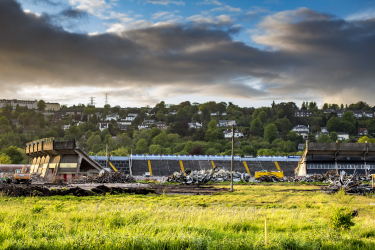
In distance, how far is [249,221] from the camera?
55.5 ft

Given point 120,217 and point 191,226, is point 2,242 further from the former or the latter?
point 191,226

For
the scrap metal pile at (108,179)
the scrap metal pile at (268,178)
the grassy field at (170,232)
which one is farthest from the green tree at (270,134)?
the grassy field at (170,232)

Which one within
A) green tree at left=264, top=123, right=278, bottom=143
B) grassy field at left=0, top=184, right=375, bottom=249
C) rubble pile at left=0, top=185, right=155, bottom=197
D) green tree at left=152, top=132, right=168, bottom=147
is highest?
green tree at left=264, top=123, right=278, bottom=143

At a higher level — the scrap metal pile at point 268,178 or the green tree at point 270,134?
the green tree at point 270,134

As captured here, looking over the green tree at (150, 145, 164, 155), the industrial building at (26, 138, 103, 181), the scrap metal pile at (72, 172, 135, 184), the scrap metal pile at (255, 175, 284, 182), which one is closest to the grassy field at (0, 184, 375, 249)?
the scrap metal pile at (72, 172, 135, 184)

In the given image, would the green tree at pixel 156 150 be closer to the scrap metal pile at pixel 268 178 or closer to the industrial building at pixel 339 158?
the industrial building at pixel 339 158

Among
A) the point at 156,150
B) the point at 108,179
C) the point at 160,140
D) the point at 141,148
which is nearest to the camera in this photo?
the point at 108,179

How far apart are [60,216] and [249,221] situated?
8272 millimetres

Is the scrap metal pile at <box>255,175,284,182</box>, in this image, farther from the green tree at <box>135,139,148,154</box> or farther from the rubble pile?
the green tree at <box>135,139,148,154</box>

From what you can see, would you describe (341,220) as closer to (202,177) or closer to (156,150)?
(202,177)

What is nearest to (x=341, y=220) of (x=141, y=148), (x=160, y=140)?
(x=141, y=148)

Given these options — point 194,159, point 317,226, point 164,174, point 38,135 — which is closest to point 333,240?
point 317,226

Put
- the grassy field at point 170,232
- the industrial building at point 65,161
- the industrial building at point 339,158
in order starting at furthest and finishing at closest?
1. the industrial building at point 339,158
2. the industrial building at point 65,161
3. the grassy field at point 170,232

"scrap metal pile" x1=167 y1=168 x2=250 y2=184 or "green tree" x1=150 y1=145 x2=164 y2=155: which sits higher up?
"green tree" x1=150 y1=145 x2=164 y2=155
